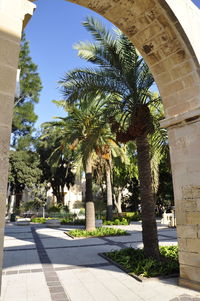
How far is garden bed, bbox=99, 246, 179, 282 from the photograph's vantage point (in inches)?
207

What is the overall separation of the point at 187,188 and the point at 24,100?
2919 cm

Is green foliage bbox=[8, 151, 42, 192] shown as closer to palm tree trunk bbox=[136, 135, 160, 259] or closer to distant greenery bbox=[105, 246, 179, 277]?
distant greenery bbox=[105, 246, 179, 277]

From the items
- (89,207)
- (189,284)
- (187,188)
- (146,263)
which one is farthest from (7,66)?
(89,207)

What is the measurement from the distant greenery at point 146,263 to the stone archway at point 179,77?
2.84ft

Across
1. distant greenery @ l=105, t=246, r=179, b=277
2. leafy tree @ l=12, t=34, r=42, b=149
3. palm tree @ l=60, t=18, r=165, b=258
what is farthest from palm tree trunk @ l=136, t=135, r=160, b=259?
leafy tree @ l=12, t=34, r=42, b=149

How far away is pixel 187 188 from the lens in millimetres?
4836

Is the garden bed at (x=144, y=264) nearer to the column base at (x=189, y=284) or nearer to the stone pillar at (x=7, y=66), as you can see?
the column base at (x=189, y=284)

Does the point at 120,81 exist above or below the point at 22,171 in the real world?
above

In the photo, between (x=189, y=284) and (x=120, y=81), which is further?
(x=120, y=81)

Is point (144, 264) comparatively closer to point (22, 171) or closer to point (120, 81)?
point (120, 81)

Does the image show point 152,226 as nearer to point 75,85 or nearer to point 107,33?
point 75,85

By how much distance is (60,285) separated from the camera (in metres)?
4.89

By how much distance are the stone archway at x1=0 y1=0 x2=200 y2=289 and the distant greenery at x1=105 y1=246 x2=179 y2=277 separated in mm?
865

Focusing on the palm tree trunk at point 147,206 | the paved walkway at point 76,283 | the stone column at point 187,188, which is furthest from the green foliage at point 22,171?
the stone column at point 187,188
